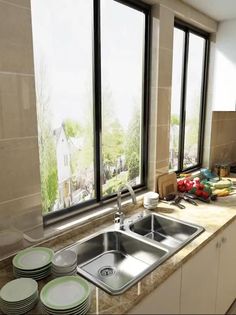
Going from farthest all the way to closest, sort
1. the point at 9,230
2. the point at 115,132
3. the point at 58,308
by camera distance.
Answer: the point at 115,132 < the point at 9,230 < the point at 58,308

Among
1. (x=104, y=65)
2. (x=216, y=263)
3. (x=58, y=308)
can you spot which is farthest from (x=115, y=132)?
(x=58, y=308)

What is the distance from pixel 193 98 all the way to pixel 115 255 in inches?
71.7

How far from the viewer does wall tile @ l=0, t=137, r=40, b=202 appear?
1180 millimetres

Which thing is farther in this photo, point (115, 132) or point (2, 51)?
point (115, 132)

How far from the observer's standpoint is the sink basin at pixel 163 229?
167 centimetres

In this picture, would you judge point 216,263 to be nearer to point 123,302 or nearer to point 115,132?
point 123,302

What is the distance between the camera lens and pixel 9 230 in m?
1.24

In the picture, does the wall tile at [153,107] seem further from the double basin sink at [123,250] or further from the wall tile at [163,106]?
the double basin sink at [123,250]

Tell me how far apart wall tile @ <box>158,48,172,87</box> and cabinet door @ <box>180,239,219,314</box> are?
121 centimetres

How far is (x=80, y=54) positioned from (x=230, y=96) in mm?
1611

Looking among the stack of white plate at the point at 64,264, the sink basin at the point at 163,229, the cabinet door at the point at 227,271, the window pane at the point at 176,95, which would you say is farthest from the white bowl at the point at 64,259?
the window pane at the point at 176,95

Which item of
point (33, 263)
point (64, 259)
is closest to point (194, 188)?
point (64, 259)

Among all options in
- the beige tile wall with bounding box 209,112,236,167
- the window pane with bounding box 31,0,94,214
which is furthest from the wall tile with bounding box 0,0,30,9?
the beige tile wall with bounding box 209,112,236,167

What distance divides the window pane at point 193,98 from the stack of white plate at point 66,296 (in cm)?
191
